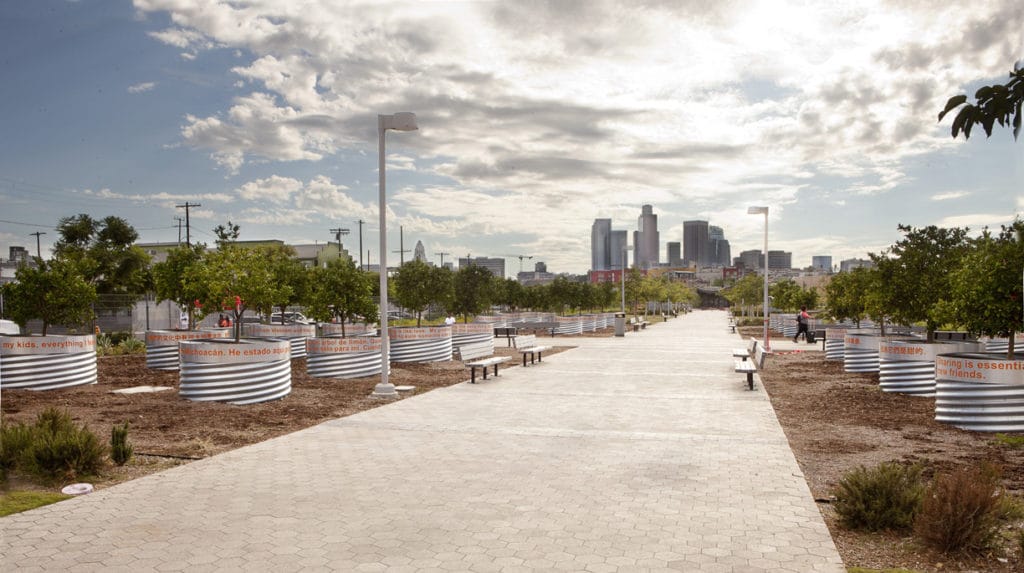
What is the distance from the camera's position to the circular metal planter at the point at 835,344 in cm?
2311

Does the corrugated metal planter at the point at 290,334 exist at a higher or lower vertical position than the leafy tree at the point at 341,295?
lower

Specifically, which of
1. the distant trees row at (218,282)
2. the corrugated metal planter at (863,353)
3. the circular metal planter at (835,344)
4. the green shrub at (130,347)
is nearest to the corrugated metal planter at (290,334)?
the distant trees row at (218,282)

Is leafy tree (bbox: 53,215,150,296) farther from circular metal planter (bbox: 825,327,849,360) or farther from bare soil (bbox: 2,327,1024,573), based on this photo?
circular metal planter (bbox: 825,327,849,360)

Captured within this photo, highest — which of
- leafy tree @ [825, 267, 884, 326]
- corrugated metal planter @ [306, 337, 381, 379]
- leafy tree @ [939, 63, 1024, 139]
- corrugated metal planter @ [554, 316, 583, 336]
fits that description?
leafy tree @ [939, 63, 1024, 139]

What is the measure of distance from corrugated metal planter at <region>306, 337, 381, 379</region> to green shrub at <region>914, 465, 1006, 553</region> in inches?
536

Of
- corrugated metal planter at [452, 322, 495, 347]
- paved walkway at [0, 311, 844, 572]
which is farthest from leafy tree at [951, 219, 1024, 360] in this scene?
corrugated metal planter at [452, 322, 495, 347]

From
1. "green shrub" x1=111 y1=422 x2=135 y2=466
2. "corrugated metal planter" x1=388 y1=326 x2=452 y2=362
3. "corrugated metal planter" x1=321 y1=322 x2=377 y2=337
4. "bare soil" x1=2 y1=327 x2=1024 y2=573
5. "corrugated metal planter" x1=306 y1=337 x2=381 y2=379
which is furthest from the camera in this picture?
"corrugated metal planter" x1=321 y1=322 x2=377 y2=337

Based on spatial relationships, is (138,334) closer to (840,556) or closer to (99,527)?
(99,527)

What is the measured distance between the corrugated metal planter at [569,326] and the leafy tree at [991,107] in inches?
1438

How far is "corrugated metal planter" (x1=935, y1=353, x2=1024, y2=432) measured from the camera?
10.3 m

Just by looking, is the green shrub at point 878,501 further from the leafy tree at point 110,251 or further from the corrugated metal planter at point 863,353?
the leafy tree at point 110,251

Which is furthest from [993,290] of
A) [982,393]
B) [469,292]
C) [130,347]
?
[130,347]

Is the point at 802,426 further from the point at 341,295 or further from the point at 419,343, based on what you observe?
the point at 419,343

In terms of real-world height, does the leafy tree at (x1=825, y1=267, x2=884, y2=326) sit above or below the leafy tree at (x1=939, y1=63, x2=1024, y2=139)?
below
